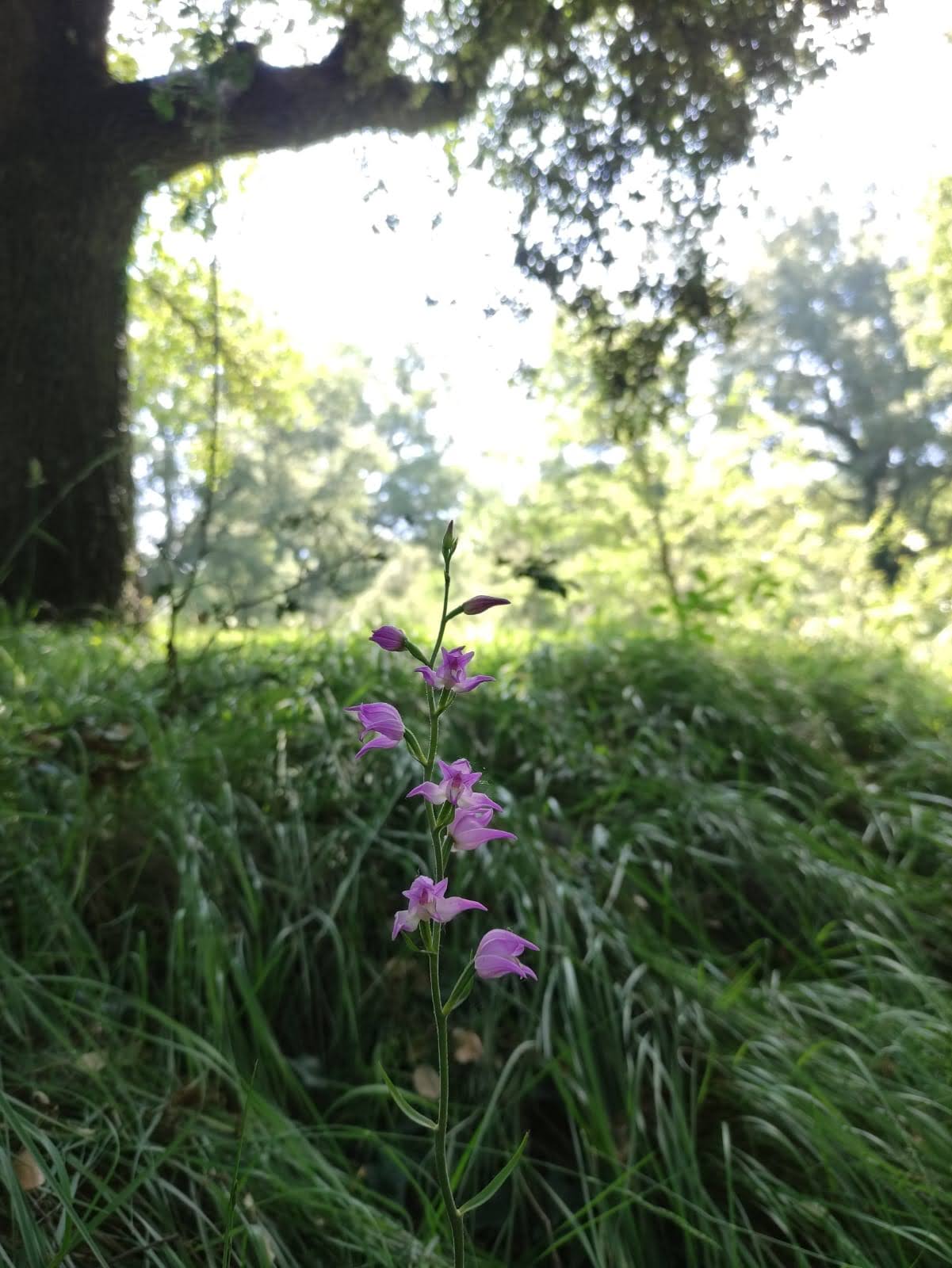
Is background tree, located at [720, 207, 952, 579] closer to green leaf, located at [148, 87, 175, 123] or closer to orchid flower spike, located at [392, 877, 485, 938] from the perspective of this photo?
green leaf, located at [148, 87, 175, 123]

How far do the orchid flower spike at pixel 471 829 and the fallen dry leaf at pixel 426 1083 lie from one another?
37.7 inches

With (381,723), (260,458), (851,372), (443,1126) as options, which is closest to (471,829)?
(381,723)

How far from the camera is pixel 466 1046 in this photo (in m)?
1.50

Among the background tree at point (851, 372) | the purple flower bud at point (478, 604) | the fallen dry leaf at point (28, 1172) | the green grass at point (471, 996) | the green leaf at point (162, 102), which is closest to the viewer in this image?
the purple flower bud at point (478, 604)

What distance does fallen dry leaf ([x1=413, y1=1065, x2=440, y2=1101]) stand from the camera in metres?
1.44

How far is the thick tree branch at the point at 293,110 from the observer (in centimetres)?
302

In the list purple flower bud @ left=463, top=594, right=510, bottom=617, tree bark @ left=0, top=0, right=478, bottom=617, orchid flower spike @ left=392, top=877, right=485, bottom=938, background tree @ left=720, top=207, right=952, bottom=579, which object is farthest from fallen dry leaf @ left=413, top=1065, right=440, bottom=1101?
background tree @ left=720, top=207, right=952, bottom=579

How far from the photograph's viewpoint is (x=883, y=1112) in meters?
1.33

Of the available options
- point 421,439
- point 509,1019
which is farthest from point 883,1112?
point 421,439

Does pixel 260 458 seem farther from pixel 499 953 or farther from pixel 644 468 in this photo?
pixel 499 953

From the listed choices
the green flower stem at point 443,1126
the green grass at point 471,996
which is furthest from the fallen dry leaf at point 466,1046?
the green flower stem at point 443,1126

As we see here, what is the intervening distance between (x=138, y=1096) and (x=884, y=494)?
932 inches

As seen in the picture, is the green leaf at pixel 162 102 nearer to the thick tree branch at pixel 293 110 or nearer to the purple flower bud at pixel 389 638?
the thick tree branch at pixel 293 110

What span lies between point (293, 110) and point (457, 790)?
3.80 meters
